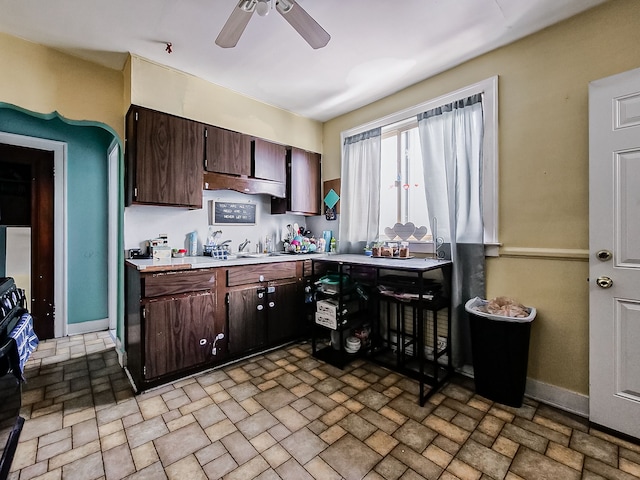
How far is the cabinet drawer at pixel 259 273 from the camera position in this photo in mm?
2627

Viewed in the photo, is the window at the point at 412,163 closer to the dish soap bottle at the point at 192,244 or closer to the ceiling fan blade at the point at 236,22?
the ceiling fan blade at the point at 236,22

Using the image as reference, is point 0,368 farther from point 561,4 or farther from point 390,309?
point 561,4

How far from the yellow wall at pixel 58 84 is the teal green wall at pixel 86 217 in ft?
3.44

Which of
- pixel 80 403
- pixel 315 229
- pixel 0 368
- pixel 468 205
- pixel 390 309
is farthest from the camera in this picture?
pixel 315 229

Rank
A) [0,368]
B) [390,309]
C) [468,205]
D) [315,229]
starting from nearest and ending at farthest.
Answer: [0,368], [468,205], [390,309], [315,229]

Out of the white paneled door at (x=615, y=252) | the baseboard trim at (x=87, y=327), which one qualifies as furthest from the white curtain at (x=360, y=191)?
the baseboard trim at (x=87, y=327)

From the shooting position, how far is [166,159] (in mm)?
2539

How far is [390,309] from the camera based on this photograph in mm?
3004

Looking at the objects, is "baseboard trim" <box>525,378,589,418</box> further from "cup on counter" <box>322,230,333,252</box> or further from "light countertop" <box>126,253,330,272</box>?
"cup on counter" <box>322,230,333,252</box>

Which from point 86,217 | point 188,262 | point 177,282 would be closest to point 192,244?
point 188,262

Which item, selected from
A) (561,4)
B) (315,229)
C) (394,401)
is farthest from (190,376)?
(561,4)

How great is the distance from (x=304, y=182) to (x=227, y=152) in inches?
39.7

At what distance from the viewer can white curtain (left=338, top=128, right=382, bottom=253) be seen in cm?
314

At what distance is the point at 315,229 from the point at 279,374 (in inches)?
76.8
